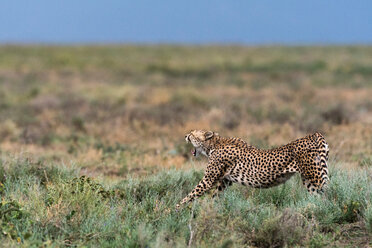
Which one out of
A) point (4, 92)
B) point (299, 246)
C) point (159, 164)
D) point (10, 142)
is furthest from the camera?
point (4, 92)

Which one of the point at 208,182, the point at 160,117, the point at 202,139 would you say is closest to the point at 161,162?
the point at 202,139

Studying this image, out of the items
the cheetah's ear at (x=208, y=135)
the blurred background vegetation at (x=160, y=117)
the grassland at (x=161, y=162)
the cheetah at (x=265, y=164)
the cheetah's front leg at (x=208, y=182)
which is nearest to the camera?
the grassland at (x=161, y=162)

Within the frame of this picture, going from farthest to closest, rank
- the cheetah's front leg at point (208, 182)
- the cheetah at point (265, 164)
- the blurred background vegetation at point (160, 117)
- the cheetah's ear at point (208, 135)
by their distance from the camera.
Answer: the blurred background vegetation at point (160, 117)
the cheetah's ear at point (208, 135)
the cheetah's front leg at point (208, 182)
the cheetah at point (265, 164)

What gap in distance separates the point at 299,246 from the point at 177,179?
9.09 feet

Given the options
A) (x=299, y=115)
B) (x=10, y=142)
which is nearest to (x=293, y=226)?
(x=10, y=142)

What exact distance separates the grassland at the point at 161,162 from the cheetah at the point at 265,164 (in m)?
0.25

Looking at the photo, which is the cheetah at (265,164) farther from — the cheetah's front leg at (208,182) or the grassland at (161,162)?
the grassland at (161,162)

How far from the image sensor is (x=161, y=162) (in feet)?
34.7

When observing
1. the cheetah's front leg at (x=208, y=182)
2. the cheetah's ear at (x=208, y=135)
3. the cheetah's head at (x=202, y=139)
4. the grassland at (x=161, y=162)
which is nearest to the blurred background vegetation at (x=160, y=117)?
the grassland at (x=161, y=162)

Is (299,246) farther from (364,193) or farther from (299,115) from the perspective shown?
(299,115)

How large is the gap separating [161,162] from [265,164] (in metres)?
4.17

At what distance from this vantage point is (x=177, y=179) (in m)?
7.91

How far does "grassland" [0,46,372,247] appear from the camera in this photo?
5.64 meters

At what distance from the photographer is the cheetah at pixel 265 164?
6551mm
